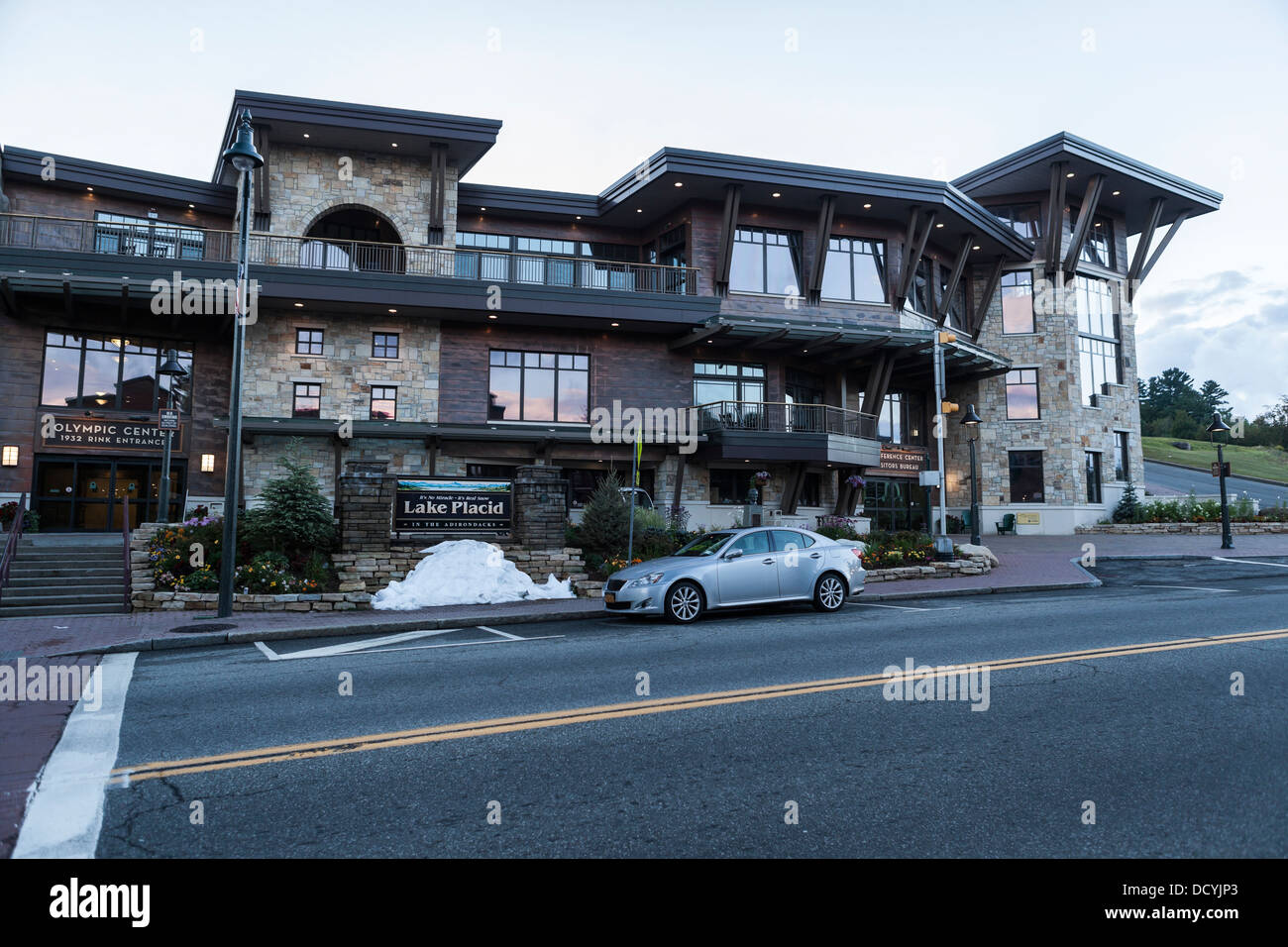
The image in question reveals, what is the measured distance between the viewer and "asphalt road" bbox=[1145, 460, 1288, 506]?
42844 mm

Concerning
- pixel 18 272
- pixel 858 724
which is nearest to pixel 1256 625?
pixel 858 724

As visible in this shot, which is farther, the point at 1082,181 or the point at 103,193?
the point at 1082,181

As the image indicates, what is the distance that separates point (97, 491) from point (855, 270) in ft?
83.5

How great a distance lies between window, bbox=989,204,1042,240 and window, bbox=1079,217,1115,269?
8.52 ft

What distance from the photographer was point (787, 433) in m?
24.7

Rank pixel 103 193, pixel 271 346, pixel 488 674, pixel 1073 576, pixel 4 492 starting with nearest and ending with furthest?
pixel 488 674 → pixel 1073 576 → pixel 4 492 → pixel 271 346 → pixel 103 193

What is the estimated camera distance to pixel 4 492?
70.1 ft

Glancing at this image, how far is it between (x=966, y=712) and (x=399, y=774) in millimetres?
4225

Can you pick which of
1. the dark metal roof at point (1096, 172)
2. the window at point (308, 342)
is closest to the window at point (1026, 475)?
the dark metal roof at point (1096, 172)

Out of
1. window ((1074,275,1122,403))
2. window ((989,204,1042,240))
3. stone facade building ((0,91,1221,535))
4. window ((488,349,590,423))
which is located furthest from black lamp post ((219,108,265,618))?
window ((1074,275,1122,403))

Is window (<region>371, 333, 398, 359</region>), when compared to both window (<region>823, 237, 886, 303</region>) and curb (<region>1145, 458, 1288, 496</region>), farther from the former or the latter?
curb (<region>1145, 458, 1288, 496</region>)

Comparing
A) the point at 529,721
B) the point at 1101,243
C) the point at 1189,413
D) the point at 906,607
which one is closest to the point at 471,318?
the point at 906,607

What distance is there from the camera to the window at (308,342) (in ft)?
77.3

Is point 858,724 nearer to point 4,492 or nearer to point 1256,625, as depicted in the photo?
point 1256,625
